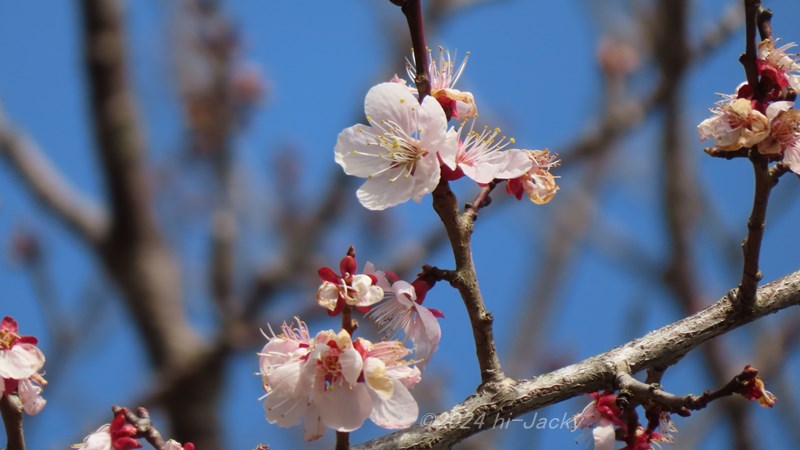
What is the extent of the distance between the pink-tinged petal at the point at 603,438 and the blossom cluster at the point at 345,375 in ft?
0.92

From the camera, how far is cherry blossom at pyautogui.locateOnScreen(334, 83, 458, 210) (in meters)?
1.14

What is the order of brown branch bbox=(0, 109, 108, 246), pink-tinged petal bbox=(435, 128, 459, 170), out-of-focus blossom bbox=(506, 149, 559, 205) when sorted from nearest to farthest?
pink-tinged petal bbox=(435, 128, 459, 170) → out-of-focus blossom bbox=(506, 149, 559, 205) → brown branch bbox=(0, 109, 108, 246)

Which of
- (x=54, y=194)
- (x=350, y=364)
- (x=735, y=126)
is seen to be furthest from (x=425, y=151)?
(x=54, y=194)

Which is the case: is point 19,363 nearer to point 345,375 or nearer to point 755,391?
point 345,375

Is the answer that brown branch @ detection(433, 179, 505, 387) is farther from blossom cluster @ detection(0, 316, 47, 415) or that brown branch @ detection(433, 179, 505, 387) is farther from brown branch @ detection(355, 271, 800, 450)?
blossom cluster @ detection(0, 316, 47, 415)

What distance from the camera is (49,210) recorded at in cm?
465

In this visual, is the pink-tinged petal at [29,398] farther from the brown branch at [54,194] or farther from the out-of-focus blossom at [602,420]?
the brown branch at [54,194]

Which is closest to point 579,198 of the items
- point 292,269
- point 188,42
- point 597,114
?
point 597,114

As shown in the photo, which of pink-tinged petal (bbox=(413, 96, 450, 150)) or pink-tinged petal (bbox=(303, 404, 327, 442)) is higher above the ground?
pink-tinged petal (bbox=(413, 96, 450, 150))

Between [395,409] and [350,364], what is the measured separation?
0.08 m

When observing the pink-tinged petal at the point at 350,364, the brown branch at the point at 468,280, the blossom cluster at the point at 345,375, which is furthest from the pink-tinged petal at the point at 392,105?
the pink-tinged petal at the point at 350,364

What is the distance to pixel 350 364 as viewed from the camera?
1.04 metres

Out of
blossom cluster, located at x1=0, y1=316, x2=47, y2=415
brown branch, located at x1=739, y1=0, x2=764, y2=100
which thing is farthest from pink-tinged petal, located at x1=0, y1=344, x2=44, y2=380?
brown branch, located at x1=739, y1=0, x2=764, y2=100

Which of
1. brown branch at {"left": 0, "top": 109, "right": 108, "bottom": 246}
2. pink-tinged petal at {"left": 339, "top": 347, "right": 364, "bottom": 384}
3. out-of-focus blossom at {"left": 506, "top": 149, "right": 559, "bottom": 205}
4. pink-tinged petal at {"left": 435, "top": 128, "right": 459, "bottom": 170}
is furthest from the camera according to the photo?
brown branch at {"left": 0, "top": 109, "right": 108, "bottom": 246}
